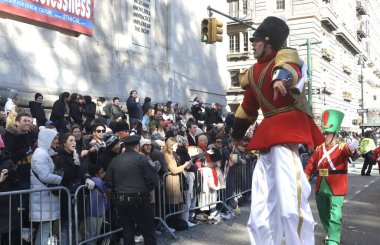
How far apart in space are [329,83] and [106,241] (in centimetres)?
4270

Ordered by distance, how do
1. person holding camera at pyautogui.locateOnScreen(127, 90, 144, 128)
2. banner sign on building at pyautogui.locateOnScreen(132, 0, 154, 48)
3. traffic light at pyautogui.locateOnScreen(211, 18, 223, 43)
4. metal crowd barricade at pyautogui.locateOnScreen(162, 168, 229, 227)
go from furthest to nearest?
banner sign on building at pyautogui.locateOnScreen(132, 0, 154, 48) < traffic light at pyautogui.locateOnScreen(211, 18, 223, 43) < person holding camera at pyautogui.locateOnScreen(127, 90, 144, 128) < metal crowd barricade at pyautogui.locateOnScreen(162, 168, 229, 227)

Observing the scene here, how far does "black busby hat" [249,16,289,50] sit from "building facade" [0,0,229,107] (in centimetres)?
879

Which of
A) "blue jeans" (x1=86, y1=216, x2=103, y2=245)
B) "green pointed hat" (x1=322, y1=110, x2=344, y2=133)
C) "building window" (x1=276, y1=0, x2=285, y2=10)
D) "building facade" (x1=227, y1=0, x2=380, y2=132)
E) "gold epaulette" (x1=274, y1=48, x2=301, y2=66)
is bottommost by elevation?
"blue jeans" (x1=86, y1=216, x2=103, y2=245)

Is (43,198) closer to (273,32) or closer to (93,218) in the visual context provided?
(93,218)

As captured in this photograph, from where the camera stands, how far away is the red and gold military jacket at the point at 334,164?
6.77 metres

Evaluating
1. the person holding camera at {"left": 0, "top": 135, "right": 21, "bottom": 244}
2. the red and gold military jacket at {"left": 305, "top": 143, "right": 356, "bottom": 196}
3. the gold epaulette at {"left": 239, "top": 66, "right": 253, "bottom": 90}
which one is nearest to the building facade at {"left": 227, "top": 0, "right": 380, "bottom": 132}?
the red and gold military jacket at {"left": 305, "top": 143, "right": 356, "bottom": 196}

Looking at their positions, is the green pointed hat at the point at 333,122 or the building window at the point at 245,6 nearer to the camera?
the green pointed hat at the point at 333,122

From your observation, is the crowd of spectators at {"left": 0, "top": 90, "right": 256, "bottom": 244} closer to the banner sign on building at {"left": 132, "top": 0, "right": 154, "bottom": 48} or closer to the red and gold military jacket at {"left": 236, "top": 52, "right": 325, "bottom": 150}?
the red and gold military jacket at {"left": 236, "top": 52, "right": 325, "bottom": 150}

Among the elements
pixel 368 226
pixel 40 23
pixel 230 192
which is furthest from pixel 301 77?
pixel 40 23

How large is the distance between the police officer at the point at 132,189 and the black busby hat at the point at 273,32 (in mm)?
2589

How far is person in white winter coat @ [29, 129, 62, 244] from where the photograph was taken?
18.8 ft

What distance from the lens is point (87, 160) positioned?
6754 millimetres

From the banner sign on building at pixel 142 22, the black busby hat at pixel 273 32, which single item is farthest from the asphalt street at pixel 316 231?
the banner sign on building at pixel 142 22

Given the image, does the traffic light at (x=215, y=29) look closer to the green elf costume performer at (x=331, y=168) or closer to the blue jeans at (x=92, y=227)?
the green elf costume performer at (x=331, y=168)
